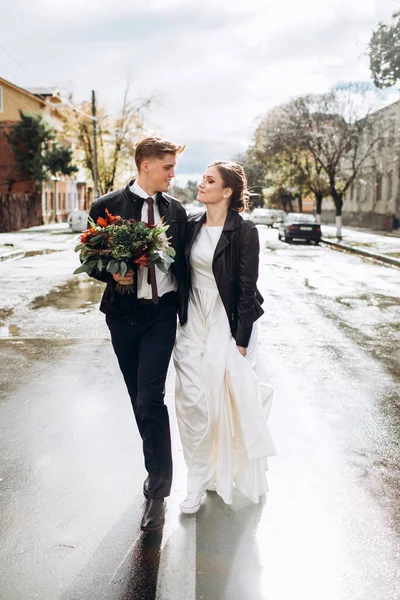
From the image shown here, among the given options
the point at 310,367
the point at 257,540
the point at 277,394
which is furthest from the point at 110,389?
the point at 257,540

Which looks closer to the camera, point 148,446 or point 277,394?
point 148,446

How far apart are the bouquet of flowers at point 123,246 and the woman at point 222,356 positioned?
1.07 ft

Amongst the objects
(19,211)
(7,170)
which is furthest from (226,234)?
(7,170)

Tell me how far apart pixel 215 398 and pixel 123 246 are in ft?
3.21

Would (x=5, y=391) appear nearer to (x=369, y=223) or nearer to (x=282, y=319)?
(x=282, y=319)

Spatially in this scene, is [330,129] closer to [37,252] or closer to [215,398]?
[37,252]

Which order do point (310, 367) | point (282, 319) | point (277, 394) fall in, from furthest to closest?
point (282, 319)
point (310, 367)
point (277, 394)

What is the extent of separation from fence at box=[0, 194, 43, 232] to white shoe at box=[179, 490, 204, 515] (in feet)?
113

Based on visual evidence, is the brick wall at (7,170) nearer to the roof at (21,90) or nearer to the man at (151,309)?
the roof at (21,90)

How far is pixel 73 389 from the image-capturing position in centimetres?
583

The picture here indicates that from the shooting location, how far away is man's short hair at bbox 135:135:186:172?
3395mm

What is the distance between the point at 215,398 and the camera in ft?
11.4

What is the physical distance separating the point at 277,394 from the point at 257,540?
2.66 m

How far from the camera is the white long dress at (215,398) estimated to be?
344cm
